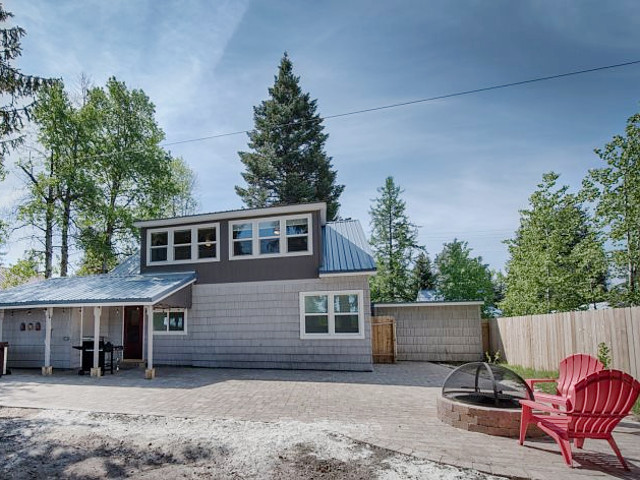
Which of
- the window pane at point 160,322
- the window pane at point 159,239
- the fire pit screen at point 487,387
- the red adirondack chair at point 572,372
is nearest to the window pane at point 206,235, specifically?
the window pane at point 159,239

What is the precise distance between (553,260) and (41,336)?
17.3 meters

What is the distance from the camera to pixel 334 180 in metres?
28.0

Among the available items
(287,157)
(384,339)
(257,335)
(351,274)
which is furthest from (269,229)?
(287,157)

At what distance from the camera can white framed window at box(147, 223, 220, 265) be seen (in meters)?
13.4

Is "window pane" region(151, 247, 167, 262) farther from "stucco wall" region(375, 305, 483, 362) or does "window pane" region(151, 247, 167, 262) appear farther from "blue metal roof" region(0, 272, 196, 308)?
"stucco wall" region(375, 305, 483, 362)

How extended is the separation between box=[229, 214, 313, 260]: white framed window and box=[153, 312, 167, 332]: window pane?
3186 mm

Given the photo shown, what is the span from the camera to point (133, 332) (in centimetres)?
1387

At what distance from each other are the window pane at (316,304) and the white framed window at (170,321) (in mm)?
4196

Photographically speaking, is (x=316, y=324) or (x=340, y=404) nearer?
(x=340, y=404)

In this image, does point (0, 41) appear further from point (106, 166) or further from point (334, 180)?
point (334, 180)

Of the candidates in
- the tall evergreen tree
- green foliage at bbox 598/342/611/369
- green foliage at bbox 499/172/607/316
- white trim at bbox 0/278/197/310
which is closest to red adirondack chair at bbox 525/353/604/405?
green foliage at bbox 598/342/611/369

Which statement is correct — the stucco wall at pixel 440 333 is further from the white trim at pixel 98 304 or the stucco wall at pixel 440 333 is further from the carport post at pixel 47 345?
the carport post at pixel 47 345

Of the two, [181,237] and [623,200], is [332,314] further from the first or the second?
[623,200]

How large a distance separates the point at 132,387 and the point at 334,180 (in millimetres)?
20950
